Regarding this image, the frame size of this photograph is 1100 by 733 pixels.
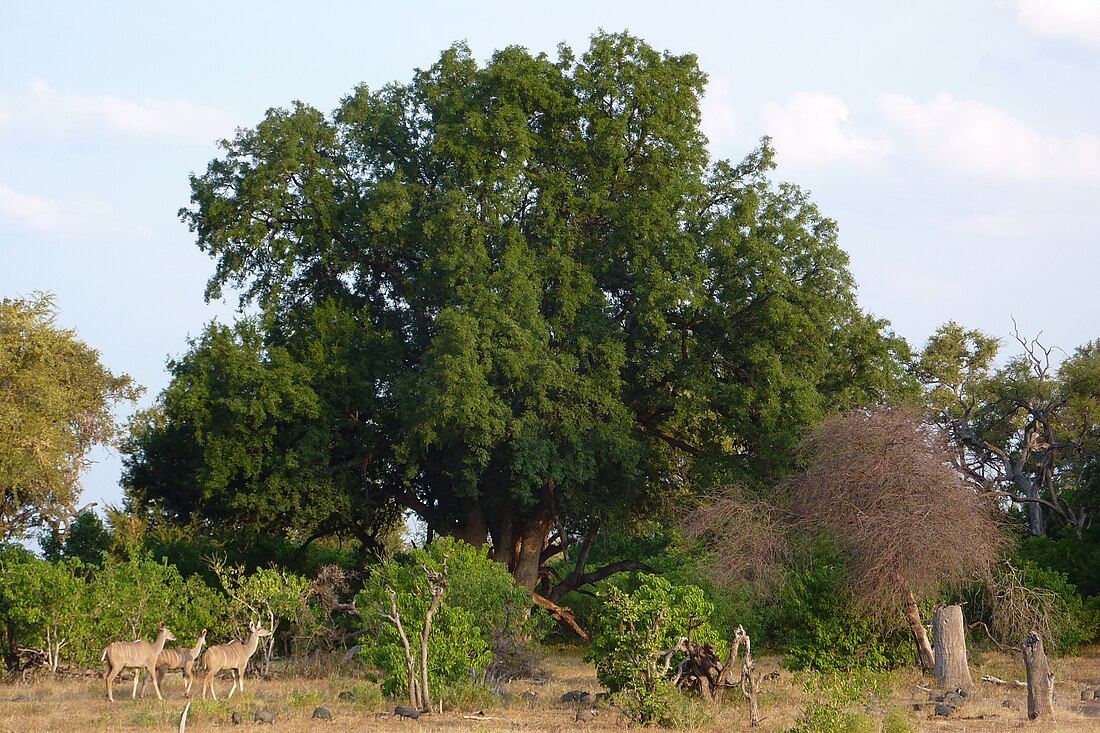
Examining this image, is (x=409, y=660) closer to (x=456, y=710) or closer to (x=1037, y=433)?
(x=456, y=710)

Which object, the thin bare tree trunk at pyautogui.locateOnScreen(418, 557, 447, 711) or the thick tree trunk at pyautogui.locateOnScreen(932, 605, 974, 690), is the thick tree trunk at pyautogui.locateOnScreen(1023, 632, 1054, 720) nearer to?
the thick tree trunk at pyautogui.locateOnScreen(932, 605, 974, 690)

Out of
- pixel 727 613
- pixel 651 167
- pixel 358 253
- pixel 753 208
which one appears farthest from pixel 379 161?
pixel 727 613

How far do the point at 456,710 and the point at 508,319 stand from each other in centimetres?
945

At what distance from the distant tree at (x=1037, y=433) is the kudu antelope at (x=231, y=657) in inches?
640

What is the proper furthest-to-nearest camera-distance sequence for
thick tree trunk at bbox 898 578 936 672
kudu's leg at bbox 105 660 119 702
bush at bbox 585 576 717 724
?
thick tree trunk at bbox 898 578 936 672 → kudu's leg at bbox 105 660 119 702 → bush at bbox 585 576 717 724

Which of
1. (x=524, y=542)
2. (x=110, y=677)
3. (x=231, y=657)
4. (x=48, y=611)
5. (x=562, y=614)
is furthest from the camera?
(x=524, y=542)

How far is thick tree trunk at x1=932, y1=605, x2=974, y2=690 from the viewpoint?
1695 cm

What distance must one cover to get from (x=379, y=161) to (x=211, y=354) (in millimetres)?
6482

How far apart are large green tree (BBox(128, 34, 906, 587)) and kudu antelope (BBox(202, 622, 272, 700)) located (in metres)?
6.51

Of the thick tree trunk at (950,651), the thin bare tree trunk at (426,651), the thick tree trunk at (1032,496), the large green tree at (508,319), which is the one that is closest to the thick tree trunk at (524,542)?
the large green tree at (508,319)

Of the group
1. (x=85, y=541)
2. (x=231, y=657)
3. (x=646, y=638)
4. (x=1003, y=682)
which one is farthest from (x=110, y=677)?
(x=1003, y=682)

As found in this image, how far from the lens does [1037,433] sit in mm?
32062

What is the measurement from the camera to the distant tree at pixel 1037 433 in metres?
28.9

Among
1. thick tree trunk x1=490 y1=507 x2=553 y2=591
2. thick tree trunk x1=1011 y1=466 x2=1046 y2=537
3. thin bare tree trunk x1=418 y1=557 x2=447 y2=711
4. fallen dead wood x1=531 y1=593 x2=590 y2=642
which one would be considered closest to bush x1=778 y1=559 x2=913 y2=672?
thin bare tree trunk x1=418 y1=557 x2=447 y2=711
